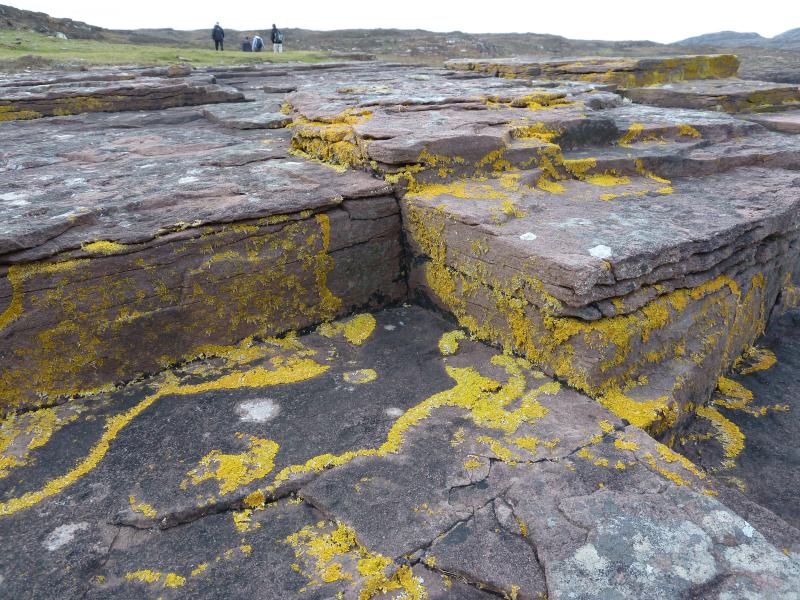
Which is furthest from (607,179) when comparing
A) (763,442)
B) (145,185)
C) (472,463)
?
(145,185)

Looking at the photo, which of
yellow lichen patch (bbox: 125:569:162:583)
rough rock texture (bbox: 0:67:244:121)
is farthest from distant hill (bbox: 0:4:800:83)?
yellow lichen patch (bbox: 125:569:162:583)

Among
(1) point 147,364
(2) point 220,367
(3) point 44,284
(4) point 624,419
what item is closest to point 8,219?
(3) point 44,284

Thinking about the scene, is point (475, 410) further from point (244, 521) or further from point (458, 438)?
point (244, 521)

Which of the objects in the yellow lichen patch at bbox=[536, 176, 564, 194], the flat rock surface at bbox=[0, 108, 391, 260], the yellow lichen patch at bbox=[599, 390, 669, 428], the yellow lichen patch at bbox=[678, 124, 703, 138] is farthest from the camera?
the yellow lichen patch at bbox=[678, 124, 703, 138]

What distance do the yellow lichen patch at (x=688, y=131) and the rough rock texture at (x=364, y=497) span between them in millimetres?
2653

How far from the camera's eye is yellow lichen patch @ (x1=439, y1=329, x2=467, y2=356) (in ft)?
8.97

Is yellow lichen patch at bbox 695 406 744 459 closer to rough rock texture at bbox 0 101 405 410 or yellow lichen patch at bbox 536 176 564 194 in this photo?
yellow lichen patch at bbox 536 176 564 194

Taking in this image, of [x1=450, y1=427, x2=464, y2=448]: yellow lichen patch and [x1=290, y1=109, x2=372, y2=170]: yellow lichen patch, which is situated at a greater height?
[x1=290, y1=109, x2=372, y2=170]: yellow lichen patch

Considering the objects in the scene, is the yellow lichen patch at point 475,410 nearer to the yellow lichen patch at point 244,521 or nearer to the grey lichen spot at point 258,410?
the yellow lichen patch at point 244,521

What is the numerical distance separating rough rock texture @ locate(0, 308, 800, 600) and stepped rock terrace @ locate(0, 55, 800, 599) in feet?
0.03

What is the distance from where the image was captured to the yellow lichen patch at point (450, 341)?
8.97 feet

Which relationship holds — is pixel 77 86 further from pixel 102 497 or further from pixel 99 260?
pixel 102 497

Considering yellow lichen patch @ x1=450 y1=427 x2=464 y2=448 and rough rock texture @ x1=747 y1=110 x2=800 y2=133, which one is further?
rough rock texture @ x1=747 y1=110 x2=800 y2=133

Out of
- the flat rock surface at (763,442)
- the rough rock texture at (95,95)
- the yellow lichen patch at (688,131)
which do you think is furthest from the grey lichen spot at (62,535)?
the rough rock texture at (95,95)
